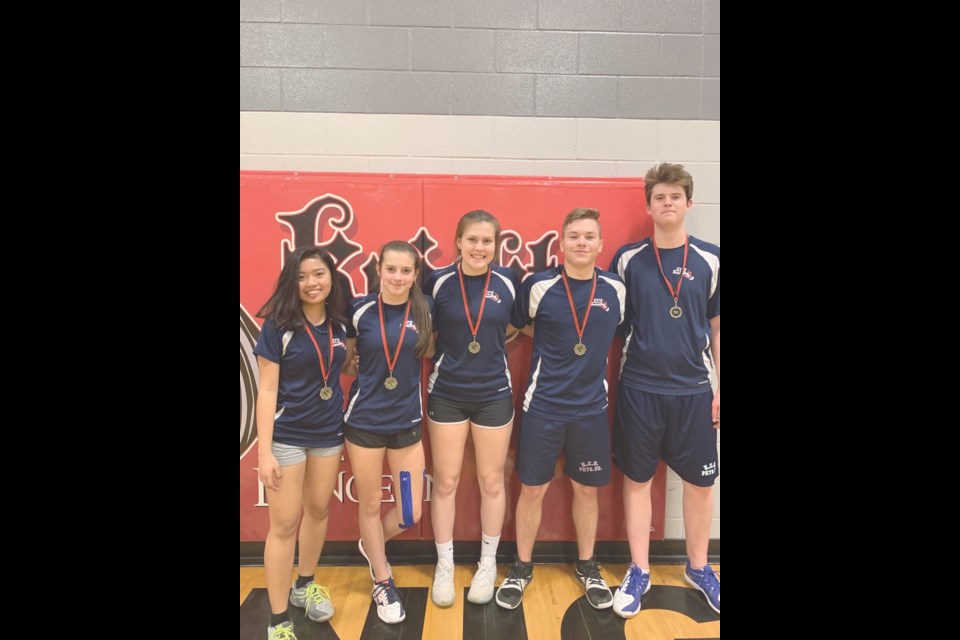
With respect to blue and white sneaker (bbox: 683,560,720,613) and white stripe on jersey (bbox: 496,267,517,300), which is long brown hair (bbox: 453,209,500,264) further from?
blue and white sneaker (bbox: 683,560,720,613)

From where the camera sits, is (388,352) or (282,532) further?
(388,352)

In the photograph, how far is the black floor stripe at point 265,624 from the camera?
2.37 metres

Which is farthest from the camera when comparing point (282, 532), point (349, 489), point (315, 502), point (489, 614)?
point (349, 489)

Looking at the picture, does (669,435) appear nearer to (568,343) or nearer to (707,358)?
(707,358)

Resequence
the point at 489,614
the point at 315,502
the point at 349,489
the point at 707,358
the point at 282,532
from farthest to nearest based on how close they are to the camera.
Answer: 1. the point at 349,489
2. the point at 707,358
3. the point at 489,614
4. the point at 315,502
5. the point at 282,532

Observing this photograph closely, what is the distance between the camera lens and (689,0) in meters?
2.83

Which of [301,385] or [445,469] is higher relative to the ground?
[301,385]

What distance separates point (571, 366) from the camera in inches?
99.3

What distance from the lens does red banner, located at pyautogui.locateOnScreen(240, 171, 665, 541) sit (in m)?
2.64

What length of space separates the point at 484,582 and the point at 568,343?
1.25m

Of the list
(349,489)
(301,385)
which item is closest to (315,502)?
(349,489)

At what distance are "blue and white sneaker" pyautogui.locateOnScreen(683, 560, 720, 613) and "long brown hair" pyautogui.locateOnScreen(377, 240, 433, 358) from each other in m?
1.82
